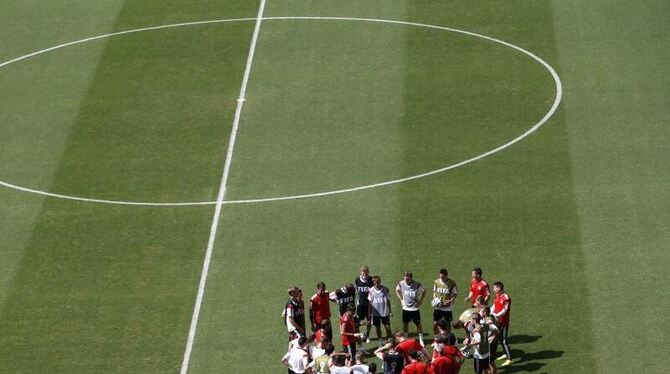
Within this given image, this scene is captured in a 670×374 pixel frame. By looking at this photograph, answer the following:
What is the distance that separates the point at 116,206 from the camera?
3281cm

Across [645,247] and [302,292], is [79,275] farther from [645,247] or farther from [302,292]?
[645,247]

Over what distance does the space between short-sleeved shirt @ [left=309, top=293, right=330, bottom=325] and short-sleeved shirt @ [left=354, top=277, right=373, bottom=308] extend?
0.68 metres

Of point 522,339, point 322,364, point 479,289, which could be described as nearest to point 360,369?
point 322,364

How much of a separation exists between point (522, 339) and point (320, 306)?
384 centimetres

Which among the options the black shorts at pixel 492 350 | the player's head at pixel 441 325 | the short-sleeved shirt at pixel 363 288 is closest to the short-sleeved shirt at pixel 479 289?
the black shorts at pixel 492 350

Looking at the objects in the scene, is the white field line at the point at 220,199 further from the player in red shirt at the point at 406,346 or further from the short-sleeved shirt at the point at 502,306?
the short-sleeved shirt at the point at 502,306

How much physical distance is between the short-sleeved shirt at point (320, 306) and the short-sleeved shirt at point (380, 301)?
841 mm

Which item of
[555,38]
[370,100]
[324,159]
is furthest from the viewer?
[555,38]

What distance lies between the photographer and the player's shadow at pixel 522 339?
2745 cm

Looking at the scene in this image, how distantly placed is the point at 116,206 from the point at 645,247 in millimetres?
11604

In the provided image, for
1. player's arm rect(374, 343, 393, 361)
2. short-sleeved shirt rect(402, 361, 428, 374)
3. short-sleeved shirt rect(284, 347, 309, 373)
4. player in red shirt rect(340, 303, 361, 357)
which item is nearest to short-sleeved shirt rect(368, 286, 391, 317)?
player in red shirt rect(340, 303, 361, 357)

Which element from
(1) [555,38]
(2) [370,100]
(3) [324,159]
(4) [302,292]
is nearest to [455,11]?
(1) [555,38]

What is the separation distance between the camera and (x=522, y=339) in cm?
2753

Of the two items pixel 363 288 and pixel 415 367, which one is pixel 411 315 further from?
pixel 415 367
